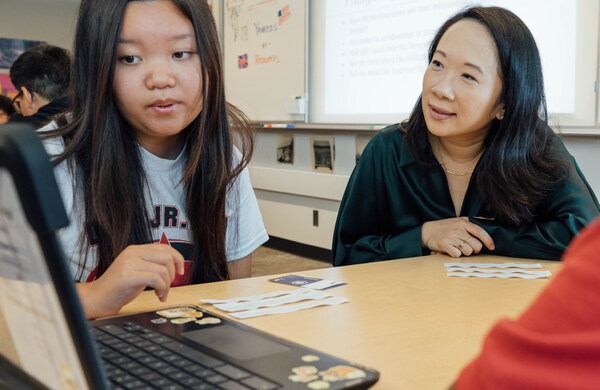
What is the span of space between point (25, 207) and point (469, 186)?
145cm

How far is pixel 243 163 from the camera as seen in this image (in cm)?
142

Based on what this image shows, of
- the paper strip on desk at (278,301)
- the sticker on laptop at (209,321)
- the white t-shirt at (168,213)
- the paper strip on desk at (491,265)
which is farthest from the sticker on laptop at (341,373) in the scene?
the paper strip on desk at (491,265)

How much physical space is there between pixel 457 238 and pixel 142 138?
761 mm

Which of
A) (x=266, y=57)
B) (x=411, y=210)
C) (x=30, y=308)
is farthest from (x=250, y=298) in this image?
(x=266, y=57)

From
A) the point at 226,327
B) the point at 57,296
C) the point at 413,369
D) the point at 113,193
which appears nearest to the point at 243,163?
the point at 113,193

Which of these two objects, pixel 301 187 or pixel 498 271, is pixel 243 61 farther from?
pixel 498 271

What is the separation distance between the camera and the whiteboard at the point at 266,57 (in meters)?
4.06

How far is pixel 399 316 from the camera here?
2.84 feet

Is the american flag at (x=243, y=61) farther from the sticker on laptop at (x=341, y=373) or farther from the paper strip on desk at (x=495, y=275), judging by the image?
the sticker on laptop at (x=341, y=373)

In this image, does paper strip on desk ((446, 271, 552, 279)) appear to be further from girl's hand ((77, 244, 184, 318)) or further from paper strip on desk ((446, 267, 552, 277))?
girl's hand ((77, 244, 184, 318))

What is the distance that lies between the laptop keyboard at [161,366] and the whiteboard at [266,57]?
345 cm

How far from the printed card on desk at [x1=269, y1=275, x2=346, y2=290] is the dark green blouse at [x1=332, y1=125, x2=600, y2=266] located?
1.43ft

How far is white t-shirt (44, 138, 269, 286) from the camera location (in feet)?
3.91

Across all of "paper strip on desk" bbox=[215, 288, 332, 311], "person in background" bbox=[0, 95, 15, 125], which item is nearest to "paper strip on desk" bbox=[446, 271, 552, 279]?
"paper strip on desk" bbox=[215, 288, 332, 311]
